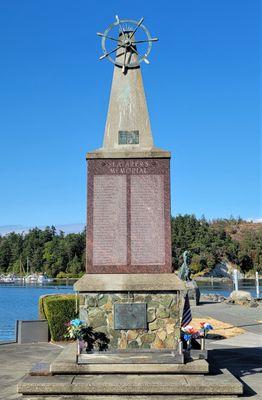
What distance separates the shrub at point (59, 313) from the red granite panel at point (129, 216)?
191 inches

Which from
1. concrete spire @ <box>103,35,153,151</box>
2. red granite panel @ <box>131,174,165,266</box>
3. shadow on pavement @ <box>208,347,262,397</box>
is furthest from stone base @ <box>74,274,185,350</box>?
concrete spire @ <box>103,35,153,151</box>

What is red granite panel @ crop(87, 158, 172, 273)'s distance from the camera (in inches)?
344

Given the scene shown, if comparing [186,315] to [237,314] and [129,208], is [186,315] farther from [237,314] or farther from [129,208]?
[237,314]

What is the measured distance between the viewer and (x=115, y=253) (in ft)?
28.7

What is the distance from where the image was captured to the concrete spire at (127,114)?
9.22 metres

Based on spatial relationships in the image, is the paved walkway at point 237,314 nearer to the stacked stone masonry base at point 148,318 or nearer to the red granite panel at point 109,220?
the stacked stone masonry base at point 148,318

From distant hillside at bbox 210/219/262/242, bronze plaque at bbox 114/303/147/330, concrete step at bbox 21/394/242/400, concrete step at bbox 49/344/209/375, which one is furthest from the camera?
distant hillside at bbox 210/219/262/242

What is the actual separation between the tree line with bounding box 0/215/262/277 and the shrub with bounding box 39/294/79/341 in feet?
266

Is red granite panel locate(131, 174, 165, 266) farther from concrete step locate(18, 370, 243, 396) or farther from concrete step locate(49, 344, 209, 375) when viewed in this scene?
concrete step locate(18, 370, 243, 396)

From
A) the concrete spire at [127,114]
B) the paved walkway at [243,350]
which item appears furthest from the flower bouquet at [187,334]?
the concrete spire at [127,114]

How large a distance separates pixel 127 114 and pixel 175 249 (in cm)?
9696

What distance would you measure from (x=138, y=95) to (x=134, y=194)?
196cm

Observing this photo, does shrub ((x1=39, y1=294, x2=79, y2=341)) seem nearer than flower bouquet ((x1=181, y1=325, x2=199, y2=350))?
No

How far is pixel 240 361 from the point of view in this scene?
1033 centimetres
